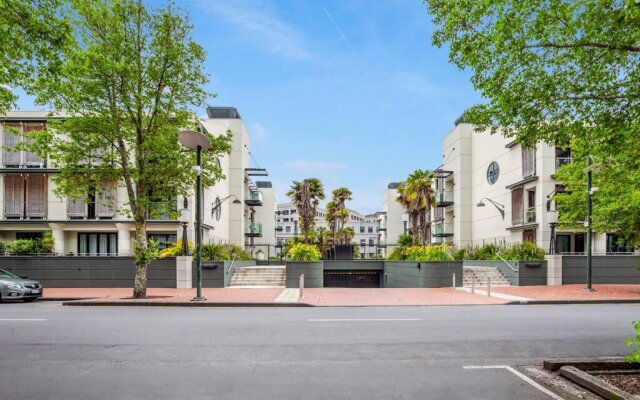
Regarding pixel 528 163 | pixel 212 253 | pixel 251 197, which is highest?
pixel 528 163

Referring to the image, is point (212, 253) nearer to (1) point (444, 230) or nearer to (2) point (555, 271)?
(2) point (555, 271)

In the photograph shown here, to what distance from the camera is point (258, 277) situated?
25797 mm

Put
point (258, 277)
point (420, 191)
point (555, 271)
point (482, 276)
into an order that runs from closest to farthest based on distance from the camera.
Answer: point (555, 271) < point (258, 277) < point (482, 276) < point (420, 191)

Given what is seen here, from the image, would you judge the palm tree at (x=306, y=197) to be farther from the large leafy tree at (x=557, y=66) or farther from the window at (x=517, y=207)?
the large leafy tree at (x=557, y=66)

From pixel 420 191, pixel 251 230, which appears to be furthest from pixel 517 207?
pixel 251 230

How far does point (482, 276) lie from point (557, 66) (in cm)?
2036

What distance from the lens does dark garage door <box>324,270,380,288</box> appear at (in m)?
37.5

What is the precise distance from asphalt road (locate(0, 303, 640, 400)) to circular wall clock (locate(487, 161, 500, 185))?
27.3m

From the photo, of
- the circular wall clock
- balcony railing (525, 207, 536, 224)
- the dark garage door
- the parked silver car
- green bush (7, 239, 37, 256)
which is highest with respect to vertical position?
the circular wall clock

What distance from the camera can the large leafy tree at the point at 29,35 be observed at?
328 inches

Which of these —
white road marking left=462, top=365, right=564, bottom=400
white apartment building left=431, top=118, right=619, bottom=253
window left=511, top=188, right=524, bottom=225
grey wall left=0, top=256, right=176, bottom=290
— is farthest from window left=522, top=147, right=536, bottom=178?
white road marking left=462, top=365, right=564, bottom=400

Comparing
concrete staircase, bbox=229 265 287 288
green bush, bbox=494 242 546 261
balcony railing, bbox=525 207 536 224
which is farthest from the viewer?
balcony railing, bbox=525 207 536 224

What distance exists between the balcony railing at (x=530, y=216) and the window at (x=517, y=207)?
0.73 metres

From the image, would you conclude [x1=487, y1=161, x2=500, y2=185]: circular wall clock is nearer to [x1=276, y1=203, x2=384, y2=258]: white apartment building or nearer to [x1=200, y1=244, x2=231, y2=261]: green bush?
[x1=200, y1=244, x2=231, y2=261]: green bush
